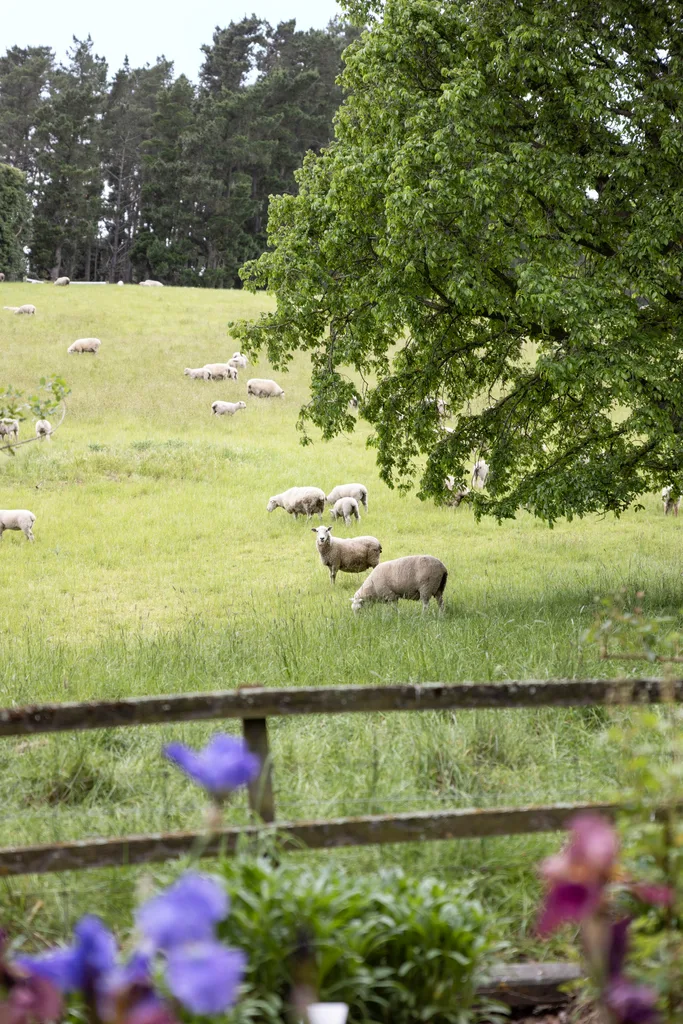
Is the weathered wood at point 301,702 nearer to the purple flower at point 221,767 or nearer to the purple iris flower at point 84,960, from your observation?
the purple flower at point 221,767

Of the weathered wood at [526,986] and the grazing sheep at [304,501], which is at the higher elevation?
the weathered wood at [526,986]

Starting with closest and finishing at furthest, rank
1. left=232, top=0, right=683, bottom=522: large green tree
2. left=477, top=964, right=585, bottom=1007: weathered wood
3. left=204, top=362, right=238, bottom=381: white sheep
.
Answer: left=477, top=964, right=585, bottom=1007: weathered wood
left=232, top=0, right=683, bottom=522: large green tree
left=204, top=362, right=238, bottom=381: white sheep

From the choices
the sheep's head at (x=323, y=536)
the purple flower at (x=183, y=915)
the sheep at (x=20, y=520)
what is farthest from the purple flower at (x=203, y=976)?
the sheep at (x=20, y=520)

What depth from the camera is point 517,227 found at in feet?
46.5

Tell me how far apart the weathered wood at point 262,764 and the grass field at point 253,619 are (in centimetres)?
61

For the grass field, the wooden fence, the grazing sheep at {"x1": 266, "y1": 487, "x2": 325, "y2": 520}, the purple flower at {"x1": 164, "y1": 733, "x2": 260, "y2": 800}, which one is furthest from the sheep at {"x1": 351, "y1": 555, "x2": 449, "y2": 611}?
the purple flower at {"x1": 164, "y1": 733, "x2": 260, "y2": 800}

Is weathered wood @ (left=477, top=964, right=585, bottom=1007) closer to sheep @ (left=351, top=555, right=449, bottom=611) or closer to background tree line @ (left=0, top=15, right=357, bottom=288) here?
sheep @ (left=351, top=555, right=449, bottom=611)

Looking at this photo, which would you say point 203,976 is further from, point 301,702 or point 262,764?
point 262,764

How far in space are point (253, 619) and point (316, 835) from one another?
11.2 meters

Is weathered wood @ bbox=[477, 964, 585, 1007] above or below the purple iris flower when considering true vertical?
below

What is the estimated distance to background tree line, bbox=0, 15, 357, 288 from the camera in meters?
86.9

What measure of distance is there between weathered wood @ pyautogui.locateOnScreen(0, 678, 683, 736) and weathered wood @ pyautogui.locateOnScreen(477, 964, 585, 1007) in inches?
47.8

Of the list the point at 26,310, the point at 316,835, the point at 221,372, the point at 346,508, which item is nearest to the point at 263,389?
the point at 221,372

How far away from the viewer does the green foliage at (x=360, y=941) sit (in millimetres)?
3703
